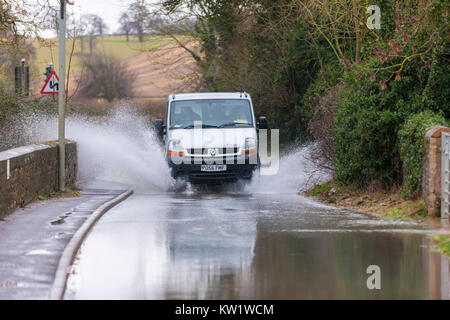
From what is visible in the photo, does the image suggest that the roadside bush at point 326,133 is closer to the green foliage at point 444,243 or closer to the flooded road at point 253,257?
the flooded road at point 253,257

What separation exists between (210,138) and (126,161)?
5588 millimetres

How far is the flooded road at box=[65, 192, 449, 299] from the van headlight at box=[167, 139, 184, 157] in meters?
4.70

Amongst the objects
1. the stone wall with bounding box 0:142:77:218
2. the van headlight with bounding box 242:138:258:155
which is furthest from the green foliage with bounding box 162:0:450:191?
the stone wall with bounding box 0:142:77:218

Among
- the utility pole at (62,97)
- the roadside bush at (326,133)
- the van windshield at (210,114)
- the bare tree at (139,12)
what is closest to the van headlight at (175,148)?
the van windshield at (210,114)

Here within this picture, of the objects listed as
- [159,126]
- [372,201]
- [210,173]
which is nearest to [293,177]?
[210,173]

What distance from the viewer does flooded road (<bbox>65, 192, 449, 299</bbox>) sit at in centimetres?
826

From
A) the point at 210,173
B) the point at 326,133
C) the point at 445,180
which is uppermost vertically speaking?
the point at 326,133

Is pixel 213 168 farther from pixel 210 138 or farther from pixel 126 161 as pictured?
pixel 126 161

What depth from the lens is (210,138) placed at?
67.7 feet

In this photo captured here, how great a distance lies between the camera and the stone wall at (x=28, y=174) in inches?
570

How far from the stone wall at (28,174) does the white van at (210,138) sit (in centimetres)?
276

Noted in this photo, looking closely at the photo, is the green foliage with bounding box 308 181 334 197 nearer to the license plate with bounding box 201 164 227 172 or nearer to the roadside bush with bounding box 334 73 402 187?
the roadside bush with bounding box 334 73 402 187

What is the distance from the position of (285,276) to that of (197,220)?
5.36 metres

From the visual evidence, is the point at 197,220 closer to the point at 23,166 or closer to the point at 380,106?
the point at 23,166
